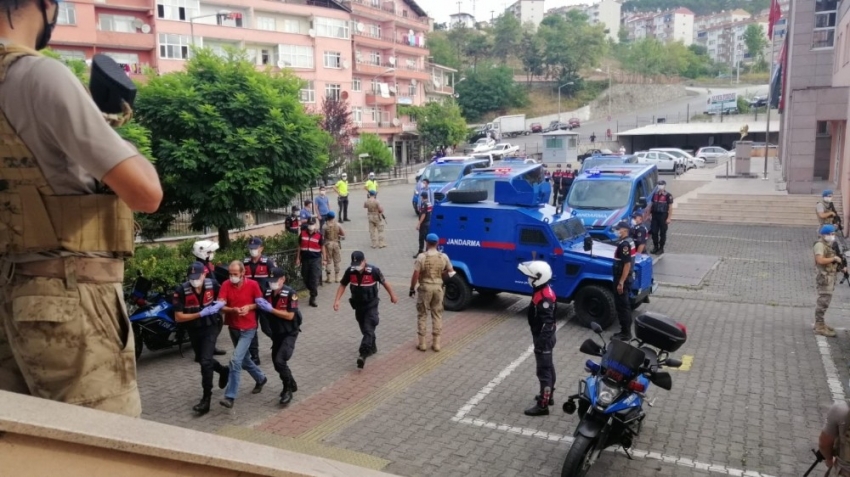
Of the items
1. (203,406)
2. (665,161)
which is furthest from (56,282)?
(665,161)

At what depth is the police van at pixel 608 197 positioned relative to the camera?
16.0m

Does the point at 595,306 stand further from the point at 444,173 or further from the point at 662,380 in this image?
the point at 444,173

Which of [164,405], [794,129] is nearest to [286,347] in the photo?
[164,405]

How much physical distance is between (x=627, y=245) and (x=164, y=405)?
689 cm

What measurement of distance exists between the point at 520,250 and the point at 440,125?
43846mm

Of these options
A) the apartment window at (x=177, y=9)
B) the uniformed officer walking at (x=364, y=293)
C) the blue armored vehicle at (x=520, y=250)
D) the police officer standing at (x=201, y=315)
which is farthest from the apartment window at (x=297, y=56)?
the police officer standing at (x=201, y=315)

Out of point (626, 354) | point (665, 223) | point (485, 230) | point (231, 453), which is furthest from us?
point (665, 223)

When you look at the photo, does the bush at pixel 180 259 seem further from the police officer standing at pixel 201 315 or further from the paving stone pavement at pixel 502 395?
the police officer standing at pixel 201 315

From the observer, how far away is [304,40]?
48344mm

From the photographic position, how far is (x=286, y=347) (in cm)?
786

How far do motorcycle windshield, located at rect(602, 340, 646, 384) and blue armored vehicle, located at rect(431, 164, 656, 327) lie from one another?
4633 millimetres

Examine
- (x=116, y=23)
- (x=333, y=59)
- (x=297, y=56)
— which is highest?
(x=116, y=23)

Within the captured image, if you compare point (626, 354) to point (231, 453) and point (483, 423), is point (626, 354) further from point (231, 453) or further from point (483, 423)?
point (231, 453)

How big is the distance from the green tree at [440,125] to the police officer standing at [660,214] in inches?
1486
